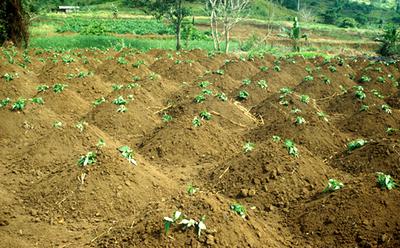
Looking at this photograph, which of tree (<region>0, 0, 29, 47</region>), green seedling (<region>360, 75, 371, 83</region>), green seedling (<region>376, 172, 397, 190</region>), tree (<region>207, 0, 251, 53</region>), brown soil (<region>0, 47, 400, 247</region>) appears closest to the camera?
brown soil (<region>0, 47, 400, 247</region>)

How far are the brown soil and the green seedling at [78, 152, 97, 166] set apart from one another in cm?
10

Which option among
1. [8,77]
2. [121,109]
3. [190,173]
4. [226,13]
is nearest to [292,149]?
[190,173]

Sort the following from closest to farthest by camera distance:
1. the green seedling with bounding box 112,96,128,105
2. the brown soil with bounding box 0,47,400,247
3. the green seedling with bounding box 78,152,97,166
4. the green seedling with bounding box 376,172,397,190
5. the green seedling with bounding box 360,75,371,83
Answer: the brown soil with bounding box 0,47,400,247
the green seedling with bounding box 376,172,397,190
the green seedling with bounding box 78,152,97,166
the green seedling with bounding box 112,96,128,105
the green seedling with bounding box 360,75,371,83

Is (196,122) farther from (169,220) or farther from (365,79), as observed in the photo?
(365,79)

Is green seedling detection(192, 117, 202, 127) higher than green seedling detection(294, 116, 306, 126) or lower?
higher

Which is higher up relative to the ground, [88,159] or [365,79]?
[88,159]

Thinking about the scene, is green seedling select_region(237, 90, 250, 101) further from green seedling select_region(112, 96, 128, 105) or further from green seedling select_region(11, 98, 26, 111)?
green seedling select_region(11, 98, 26, 111)

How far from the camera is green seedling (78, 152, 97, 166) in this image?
7.53 m

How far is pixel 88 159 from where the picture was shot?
7559 mm

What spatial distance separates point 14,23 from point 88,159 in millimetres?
21549

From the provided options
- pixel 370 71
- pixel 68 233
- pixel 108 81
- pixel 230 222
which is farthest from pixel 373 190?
pixel 370 71

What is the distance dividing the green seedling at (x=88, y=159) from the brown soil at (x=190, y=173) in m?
0.10

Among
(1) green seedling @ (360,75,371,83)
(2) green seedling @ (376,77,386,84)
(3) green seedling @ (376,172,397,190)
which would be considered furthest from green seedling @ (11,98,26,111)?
(2) green seedling @ (376,77,386,84)

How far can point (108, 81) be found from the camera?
17.1 metres
